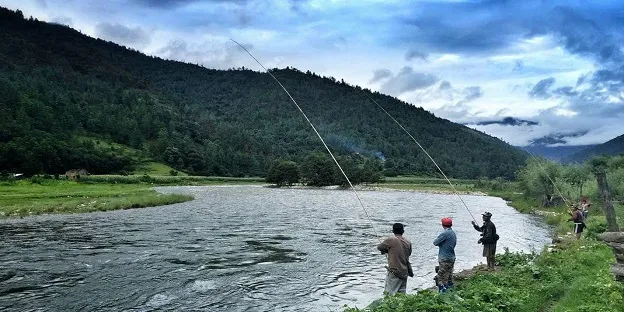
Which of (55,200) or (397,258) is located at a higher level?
(397,258)

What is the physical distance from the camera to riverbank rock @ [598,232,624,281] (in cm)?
1141

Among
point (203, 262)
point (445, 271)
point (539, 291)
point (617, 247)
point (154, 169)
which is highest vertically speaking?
point (154, 169)

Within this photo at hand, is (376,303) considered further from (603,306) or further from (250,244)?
(250,244)

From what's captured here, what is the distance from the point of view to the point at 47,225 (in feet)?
138

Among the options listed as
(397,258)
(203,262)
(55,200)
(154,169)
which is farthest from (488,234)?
(154,169)

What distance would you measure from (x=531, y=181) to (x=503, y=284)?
240ft

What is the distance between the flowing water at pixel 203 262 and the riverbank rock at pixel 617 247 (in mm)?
8661

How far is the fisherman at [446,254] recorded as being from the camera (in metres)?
Result: 16.2

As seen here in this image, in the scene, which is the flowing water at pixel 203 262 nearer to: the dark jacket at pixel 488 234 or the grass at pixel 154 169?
the dark jacket at pixel 488 234

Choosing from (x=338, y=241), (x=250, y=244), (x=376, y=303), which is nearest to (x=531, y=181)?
(x=338, y=241)

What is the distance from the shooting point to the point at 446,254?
16297 millimetres

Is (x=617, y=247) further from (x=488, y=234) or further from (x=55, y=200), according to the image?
(x=55, y=200)

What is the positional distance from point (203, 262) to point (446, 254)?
15.1 meters

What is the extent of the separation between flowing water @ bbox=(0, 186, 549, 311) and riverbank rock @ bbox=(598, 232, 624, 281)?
→ 866cm
